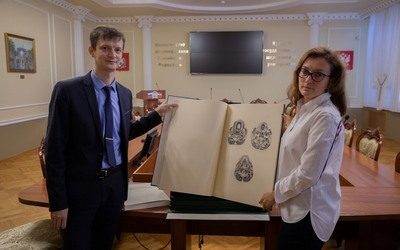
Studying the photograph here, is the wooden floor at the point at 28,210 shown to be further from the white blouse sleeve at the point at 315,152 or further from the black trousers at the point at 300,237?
the white blouse sleeve at the point at 315,152

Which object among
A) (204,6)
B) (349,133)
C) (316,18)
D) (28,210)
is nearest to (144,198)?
(28,210)

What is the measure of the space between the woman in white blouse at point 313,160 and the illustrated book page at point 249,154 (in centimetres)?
5

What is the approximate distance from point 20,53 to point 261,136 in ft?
16.4

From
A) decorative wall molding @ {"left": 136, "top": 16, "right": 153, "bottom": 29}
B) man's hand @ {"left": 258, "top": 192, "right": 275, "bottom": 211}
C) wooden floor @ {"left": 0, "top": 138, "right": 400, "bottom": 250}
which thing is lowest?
wooden floor @ {"left": 0, "top": 138, "right": 400, "bottom": 250}

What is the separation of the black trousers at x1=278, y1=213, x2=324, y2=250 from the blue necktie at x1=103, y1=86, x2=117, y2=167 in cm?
69

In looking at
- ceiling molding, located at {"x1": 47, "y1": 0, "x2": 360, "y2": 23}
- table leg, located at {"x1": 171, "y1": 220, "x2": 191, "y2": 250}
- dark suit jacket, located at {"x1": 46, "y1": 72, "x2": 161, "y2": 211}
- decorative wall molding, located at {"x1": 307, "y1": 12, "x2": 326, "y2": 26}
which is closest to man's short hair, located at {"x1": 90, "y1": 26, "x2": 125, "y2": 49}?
dark suit jacket, located at {"x1": 46, "y1": 72, "x2": 161, "y2": 211}

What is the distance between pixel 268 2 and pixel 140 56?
126 inches

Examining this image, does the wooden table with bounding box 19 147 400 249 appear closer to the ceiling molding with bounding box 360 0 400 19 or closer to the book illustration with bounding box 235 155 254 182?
the book illustration with bounding box 235 155 254 182

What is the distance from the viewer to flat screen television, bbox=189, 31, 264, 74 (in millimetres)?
6949

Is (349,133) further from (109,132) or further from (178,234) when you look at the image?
(109,132)

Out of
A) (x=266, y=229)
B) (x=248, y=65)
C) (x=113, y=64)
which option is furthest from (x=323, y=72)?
(x=248, y=65)

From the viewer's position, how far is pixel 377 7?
6066mm

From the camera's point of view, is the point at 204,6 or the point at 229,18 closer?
the point at 204,6

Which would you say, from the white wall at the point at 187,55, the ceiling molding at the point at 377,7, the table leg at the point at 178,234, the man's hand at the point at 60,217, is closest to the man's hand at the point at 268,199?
the table leg at the point at 178,234
